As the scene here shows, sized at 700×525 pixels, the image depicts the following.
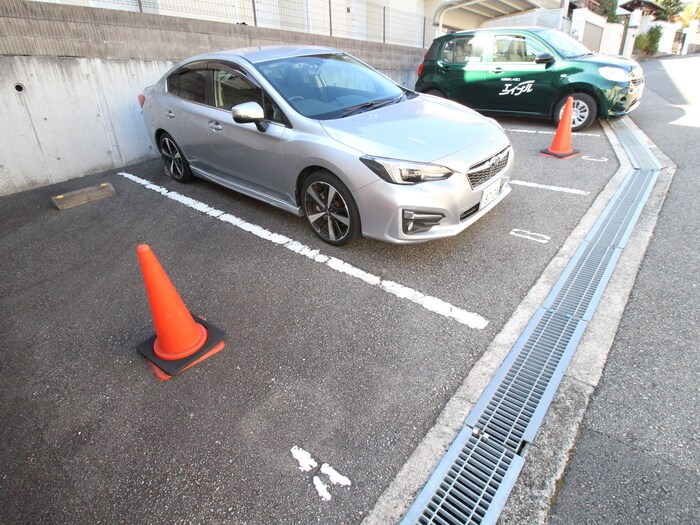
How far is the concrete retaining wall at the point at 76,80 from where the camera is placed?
4.72 m

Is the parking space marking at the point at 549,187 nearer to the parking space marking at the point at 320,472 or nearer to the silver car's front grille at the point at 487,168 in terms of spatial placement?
the silver car's front grille at the point at 487,168

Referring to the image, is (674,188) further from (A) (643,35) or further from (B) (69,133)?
(A) (643,35)

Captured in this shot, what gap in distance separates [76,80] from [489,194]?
5475 mm

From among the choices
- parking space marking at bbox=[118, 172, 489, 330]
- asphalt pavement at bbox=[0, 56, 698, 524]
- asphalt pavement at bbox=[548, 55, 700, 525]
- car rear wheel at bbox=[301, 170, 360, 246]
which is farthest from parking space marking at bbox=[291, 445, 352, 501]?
car rear wheel at bbox=[301, 170, 360, 246]

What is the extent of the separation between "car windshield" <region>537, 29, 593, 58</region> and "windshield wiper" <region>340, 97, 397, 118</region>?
473 cm

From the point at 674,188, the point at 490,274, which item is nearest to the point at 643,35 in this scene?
the point at 674,188

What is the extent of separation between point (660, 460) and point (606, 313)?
105cm

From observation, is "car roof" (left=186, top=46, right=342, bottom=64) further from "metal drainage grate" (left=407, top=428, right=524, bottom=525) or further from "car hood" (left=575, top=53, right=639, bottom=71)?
"car hood" (left=575, top=53, right=639, bottom=71)

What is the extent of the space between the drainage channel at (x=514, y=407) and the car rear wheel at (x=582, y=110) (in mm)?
4317

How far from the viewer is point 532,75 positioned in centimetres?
683

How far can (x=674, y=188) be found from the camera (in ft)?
13.9

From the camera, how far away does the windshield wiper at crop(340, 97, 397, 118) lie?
341 centimetres

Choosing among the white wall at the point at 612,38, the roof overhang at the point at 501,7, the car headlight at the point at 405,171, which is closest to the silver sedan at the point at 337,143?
the car headlight at the point at 405,171

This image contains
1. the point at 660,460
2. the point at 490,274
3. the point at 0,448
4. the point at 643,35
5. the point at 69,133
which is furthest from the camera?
the point at 643,35
